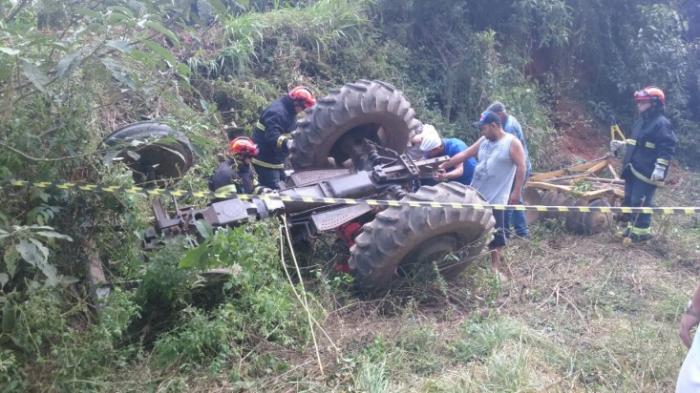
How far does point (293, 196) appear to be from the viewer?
15.6 ft

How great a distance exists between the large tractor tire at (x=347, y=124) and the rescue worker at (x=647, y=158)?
2575 millimetres

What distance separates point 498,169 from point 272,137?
82.2 inches

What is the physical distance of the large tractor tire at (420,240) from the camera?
15.4 ft

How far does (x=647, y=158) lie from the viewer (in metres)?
6.96

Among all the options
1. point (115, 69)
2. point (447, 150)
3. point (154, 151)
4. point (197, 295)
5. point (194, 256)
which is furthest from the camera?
point (447, 150)

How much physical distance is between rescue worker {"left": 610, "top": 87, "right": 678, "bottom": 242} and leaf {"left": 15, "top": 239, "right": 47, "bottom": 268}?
5622mm

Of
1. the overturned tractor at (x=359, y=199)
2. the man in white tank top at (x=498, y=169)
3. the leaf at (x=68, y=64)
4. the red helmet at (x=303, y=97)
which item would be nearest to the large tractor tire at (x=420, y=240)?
the overturned tractor at (x=359, y=199)

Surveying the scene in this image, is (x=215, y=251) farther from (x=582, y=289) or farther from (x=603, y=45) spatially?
(x=603, y=45)

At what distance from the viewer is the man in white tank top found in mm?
5770

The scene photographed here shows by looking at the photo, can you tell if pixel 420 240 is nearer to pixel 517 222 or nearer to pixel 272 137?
pixel 517 222

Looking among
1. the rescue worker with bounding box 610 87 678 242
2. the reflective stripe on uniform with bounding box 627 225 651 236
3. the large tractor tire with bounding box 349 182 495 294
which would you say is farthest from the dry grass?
the rescue worker with bounding box 610 87 678 242

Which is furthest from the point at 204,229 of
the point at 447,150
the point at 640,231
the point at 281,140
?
the point at 640,231

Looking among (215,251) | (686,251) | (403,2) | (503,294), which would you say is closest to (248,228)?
(215,251)

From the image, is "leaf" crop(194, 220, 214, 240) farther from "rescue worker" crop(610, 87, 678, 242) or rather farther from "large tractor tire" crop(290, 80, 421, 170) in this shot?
"rescue worker" crop(610, 87, 678, 242)
